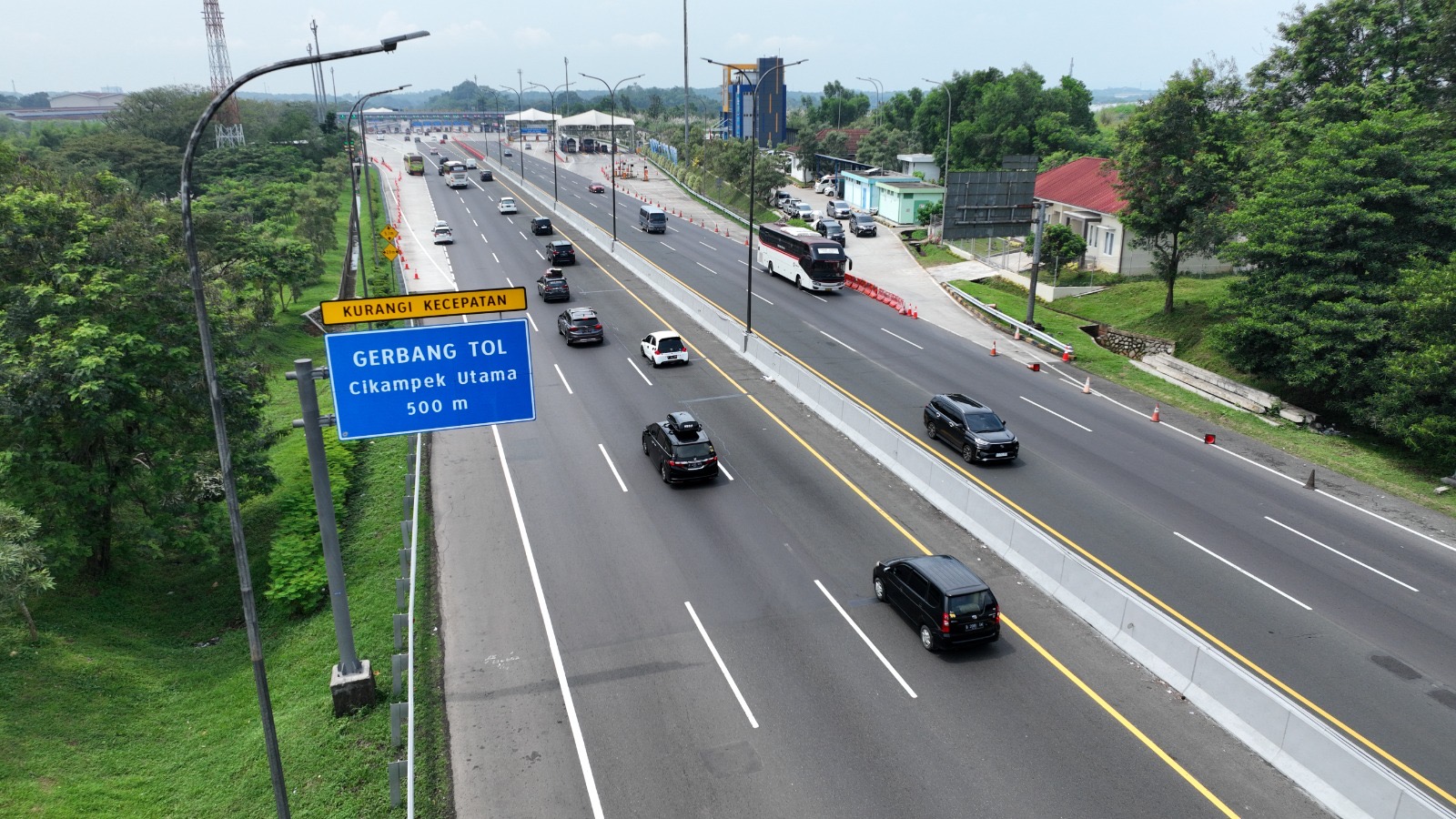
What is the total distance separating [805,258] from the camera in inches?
2133

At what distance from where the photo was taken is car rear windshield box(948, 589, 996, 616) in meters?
17.2

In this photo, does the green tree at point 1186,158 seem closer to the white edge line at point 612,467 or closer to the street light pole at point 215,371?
the white edge line at point 612,467

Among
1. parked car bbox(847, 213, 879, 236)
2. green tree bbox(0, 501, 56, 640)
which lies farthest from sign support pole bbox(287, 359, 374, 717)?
parked car bbox(847, 213, 879, 236)

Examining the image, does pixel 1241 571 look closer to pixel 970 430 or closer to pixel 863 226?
pixel 970 430

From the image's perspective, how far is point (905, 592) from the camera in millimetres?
18500

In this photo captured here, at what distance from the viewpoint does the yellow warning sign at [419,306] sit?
15.1 meters

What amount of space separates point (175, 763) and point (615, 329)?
31.2 meters

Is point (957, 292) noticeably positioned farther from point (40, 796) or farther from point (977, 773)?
point (40, 796)

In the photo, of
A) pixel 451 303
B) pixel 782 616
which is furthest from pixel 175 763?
pixel 782 616

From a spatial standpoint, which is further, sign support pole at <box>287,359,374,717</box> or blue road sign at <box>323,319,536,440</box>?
sign support pole at <box>287,359,374,717</box>

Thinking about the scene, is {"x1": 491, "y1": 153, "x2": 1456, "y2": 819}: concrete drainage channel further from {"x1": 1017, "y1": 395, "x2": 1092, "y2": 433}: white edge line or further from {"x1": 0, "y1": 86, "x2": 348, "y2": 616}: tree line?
{"x1": 0, "y1": 86, "x2": 348, "y2": 616}: tree line

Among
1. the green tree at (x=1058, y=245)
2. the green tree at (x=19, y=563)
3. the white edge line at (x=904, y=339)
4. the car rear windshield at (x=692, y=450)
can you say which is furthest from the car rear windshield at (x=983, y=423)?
the green tree at (x=1058, y=245)

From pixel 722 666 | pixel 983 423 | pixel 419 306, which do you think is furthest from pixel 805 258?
pixel 419 306

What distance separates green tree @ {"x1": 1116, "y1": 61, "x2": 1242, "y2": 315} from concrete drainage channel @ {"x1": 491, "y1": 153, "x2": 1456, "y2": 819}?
22561 mm
